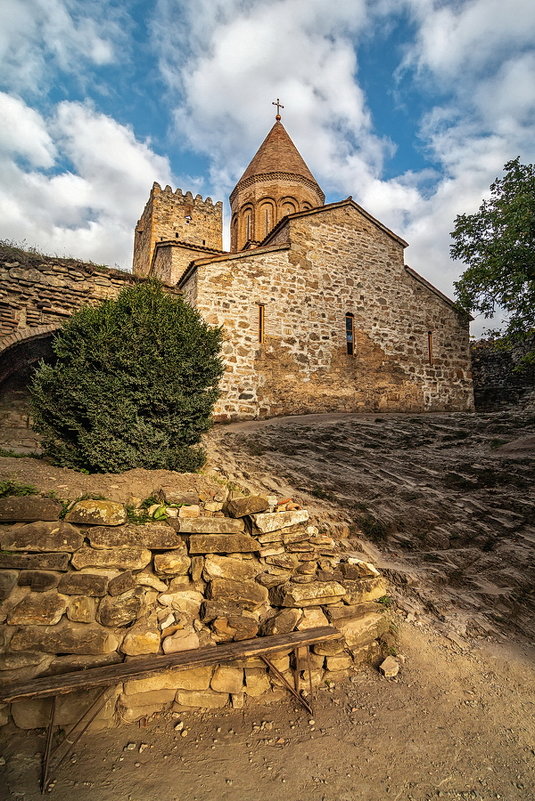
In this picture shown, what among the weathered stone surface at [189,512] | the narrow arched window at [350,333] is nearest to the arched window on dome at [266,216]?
the narrow arched window at [350,333]

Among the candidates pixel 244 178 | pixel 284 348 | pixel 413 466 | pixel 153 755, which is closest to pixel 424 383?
pixel 284 348

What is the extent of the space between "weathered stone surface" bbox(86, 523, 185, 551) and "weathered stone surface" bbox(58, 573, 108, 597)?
10.6 inches

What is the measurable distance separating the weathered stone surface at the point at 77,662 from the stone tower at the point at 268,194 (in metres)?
21.0

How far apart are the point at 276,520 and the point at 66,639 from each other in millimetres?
2113

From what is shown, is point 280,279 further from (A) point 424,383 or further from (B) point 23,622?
(B) point 23,622

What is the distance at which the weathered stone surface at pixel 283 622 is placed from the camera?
375 cm

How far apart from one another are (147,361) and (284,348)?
833cm

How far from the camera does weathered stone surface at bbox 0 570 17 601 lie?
3.34 metres

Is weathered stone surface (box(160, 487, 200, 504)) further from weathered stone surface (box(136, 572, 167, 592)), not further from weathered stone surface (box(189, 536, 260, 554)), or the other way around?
weathered stone surface (box(136, 572, 167, 592))

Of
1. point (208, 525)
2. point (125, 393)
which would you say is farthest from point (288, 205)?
point (208, 525)

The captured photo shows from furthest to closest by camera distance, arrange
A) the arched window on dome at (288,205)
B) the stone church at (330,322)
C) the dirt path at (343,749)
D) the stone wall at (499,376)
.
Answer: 1. the arched window on dome at (288,205)
2. the stone wall at (499,376)
3. the stone church at (330,322)
4. the dirt path at (343,749)

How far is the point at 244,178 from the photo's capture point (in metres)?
23.4

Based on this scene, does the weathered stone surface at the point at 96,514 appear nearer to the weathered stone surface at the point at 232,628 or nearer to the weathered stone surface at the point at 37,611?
the weathered stone surface at the point at 37,611

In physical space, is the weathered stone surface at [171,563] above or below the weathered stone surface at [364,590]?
above
